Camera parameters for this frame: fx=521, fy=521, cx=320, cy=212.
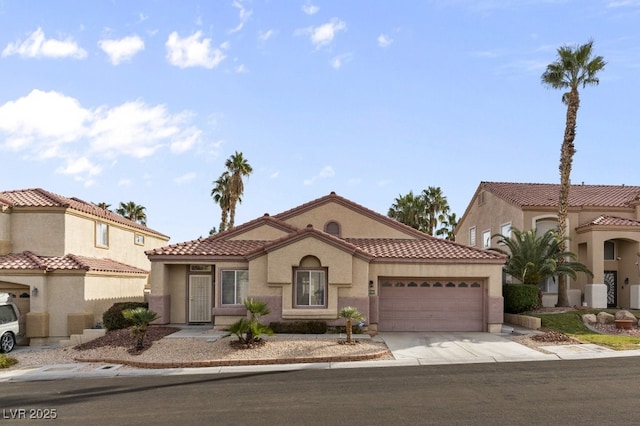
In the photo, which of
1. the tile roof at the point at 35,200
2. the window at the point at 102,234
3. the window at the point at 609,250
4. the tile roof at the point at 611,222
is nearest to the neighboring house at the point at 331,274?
the tile roof at the point at 35,200

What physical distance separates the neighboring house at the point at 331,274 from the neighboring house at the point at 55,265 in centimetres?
381

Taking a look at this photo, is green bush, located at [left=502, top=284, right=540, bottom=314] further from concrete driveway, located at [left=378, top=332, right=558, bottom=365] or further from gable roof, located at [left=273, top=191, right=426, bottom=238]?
gable roof, located at [left=273, top=191, right=426, bottom=238]

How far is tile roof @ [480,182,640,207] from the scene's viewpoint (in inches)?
1244

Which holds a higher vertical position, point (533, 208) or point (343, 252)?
point (533, 208)

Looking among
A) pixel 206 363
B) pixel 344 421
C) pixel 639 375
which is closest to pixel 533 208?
pixel 639 375

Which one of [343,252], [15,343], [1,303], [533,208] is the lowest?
[15,343]

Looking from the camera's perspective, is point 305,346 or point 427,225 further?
point 427,225

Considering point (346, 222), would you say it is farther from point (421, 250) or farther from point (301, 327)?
point (301, 327)

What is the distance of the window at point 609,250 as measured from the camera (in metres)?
31.4

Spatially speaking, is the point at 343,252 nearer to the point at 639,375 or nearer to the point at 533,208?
the point at 639,375

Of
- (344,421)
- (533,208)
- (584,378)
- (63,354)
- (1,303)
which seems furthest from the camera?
(533,208)

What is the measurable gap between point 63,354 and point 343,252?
39.1 feet

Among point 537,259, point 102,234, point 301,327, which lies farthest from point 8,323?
point 537,259

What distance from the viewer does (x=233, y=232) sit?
25953 mm
